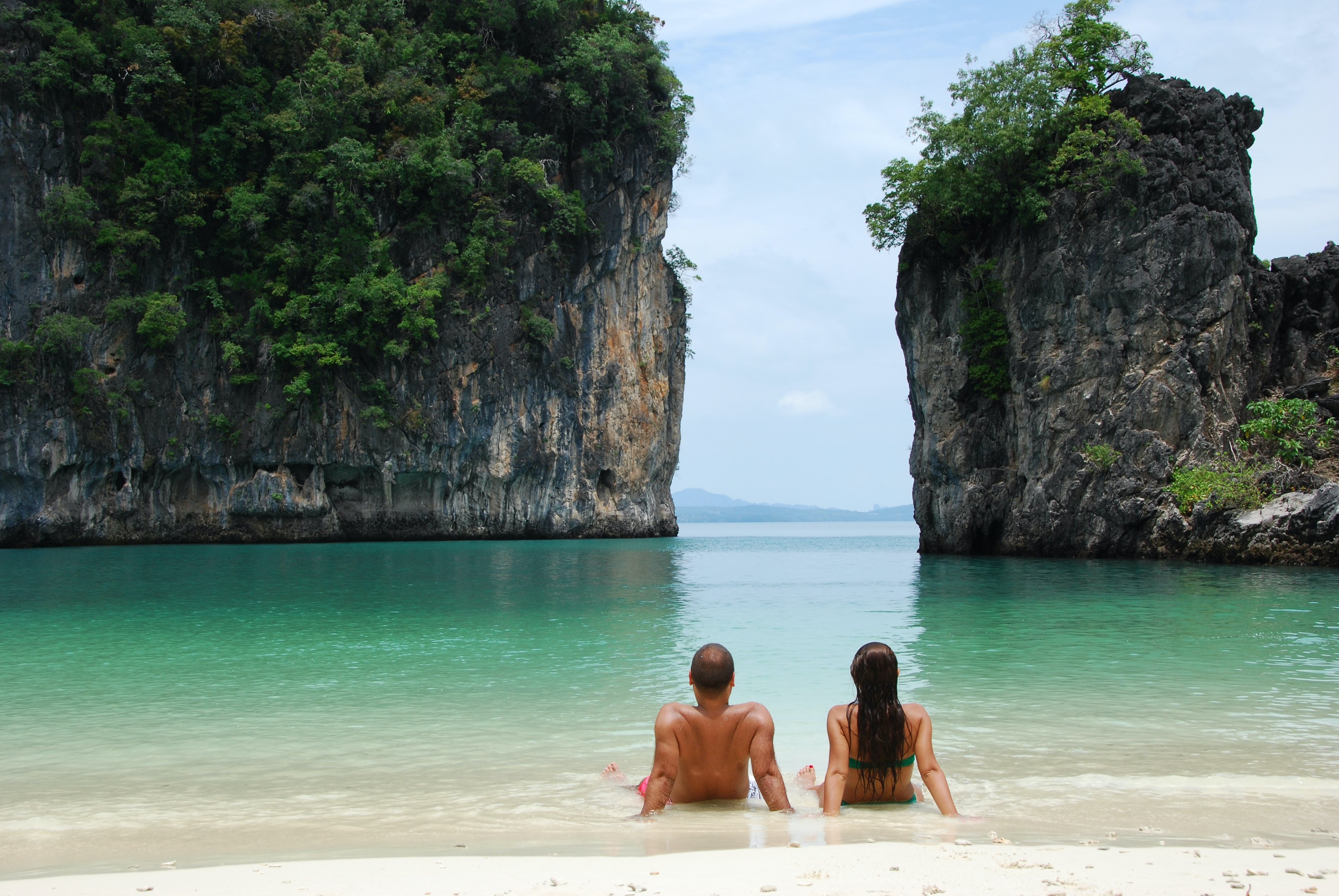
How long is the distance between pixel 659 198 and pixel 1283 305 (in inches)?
997

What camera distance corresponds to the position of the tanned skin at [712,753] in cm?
427

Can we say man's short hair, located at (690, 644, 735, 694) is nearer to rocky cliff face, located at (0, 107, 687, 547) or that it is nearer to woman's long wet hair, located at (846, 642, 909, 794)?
woman's long wet hair, located at (846, 642, 909, 794)

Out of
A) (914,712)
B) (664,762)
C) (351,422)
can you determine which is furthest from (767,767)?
(351,422)

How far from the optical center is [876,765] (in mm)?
4336

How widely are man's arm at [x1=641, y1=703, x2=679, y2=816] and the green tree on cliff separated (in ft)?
76.9

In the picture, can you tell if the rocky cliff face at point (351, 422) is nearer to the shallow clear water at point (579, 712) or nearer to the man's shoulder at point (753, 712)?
the shallow clear water at point (579, 712)

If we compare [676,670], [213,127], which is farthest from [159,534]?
[676,670]

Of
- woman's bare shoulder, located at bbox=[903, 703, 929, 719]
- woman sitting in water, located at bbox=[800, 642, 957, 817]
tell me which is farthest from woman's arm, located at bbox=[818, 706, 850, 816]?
woman's bare shoulder, located at bbox=[903, 703, 929, 719]

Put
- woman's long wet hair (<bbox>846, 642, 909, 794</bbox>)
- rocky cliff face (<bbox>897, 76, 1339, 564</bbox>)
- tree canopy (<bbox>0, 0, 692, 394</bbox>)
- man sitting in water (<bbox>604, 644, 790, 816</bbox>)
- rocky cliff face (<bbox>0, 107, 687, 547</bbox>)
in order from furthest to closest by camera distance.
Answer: tree canopy (<bbox>0, 0, 692, 394</bbox>)
rocky cliff face (<bbox>0, 107, 687, 547</bbox>)
rocky cliff face (<bbox>897, 76, 1339, 564</bbox>)
man sitting in water (<bbox>604, 644, 790, 816</bbox>)
woman's long wet hair (<bbox>846, 642, 909, 794</bbox>)

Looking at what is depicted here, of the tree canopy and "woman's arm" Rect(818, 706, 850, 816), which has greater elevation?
the tree canopy

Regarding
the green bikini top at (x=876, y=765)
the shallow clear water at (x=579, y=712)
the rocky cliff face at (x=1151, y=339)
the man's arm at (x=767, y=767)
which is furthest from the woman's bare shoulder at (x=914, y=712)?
the rocky cliff face at (x=1151, y=339)

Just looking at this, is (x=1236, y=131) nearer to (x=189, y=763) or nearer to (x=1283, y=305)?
(x=1283, y=305)

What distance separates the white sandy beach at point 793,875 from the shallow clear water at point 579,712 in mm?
350

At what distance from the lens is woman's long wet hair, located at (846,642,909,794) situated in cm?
412
